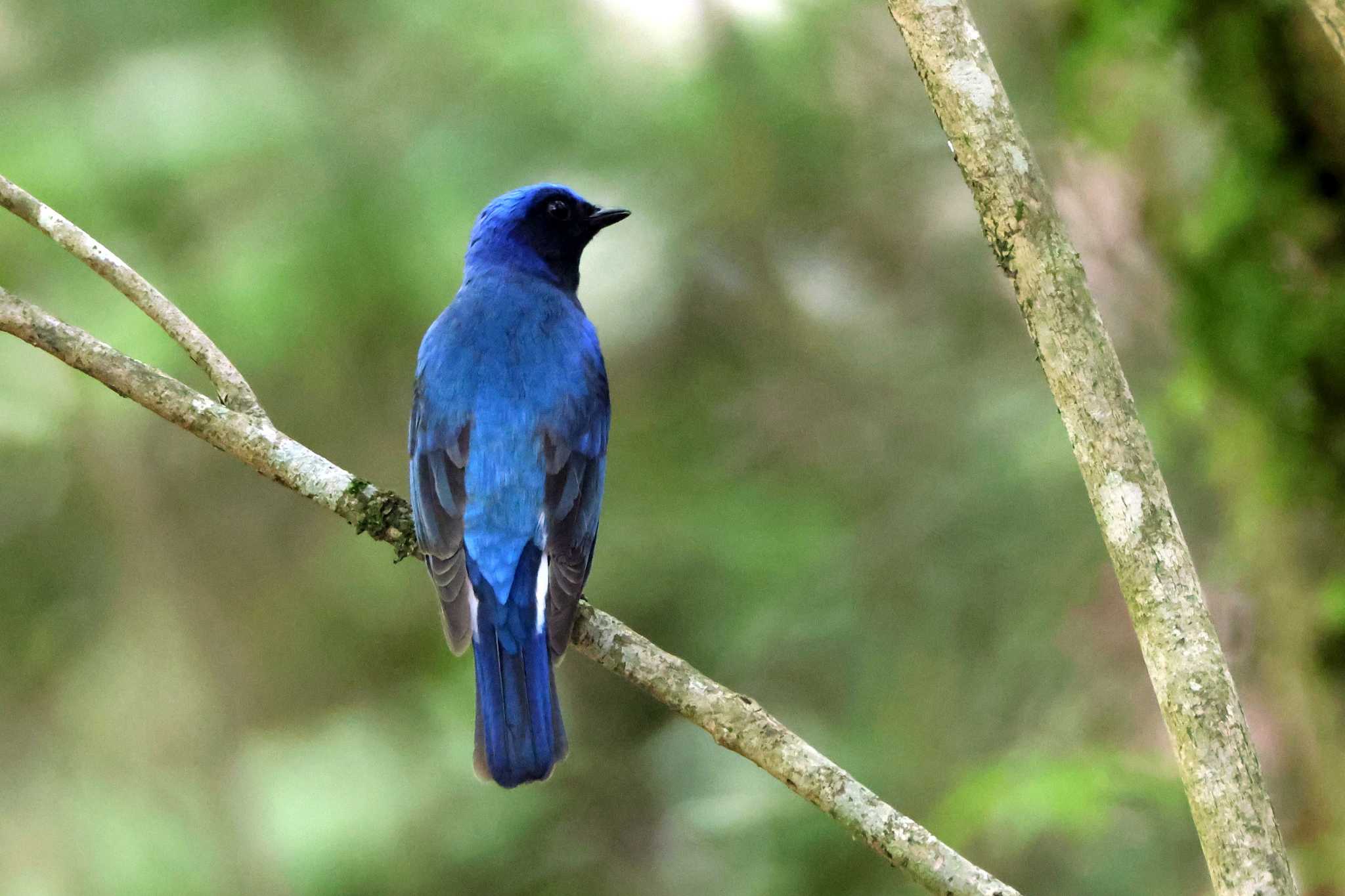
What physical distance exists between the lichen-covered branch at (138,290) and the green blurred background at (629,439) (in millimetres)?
1986

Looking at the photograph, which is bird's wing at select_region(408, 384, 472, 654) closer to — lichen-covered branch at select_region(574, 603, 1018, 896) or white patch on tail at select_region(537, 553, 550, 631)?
white patch on tail at select_region(537, 553, 550, 631)

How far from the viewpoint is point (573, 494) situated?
3994 mm

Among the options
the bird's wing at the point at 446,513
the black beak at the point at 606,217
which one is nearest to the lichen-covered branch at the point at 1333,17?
the bird's wing at the point at 446,513

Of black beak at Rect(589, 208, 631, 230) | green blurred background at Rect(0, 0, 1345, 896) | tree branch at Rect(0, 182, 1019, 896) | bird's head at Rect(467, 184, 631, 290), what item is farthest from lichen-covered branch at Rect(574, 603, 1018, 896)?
black beak at Rect(589, 208, 631, 230)

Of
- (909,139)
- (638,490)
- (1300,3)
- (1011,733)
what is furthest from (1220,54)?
(638,490)

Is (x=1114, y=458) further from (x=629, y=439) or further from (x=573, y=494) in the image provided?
(x=629, y=439)

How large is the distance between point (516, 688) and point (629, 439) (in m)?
3.30

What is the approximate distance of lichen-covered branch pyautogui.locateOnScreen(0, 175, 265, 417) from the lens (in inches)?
138

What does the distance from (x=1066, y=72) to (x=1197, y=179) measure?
0.59m

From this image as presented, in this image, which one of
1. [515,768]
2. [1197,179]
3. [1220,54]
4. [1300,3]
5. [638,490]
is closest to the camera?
[515,768]

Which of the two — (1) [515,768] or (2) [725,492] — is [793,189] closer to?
(2) [725,492]

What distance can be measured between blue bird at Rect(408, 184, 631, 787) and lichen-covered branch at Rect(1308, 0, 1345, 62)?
210 centimetres

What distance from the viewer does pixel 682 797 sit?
254 inches

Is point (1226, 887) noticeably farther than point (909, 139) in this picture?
No
